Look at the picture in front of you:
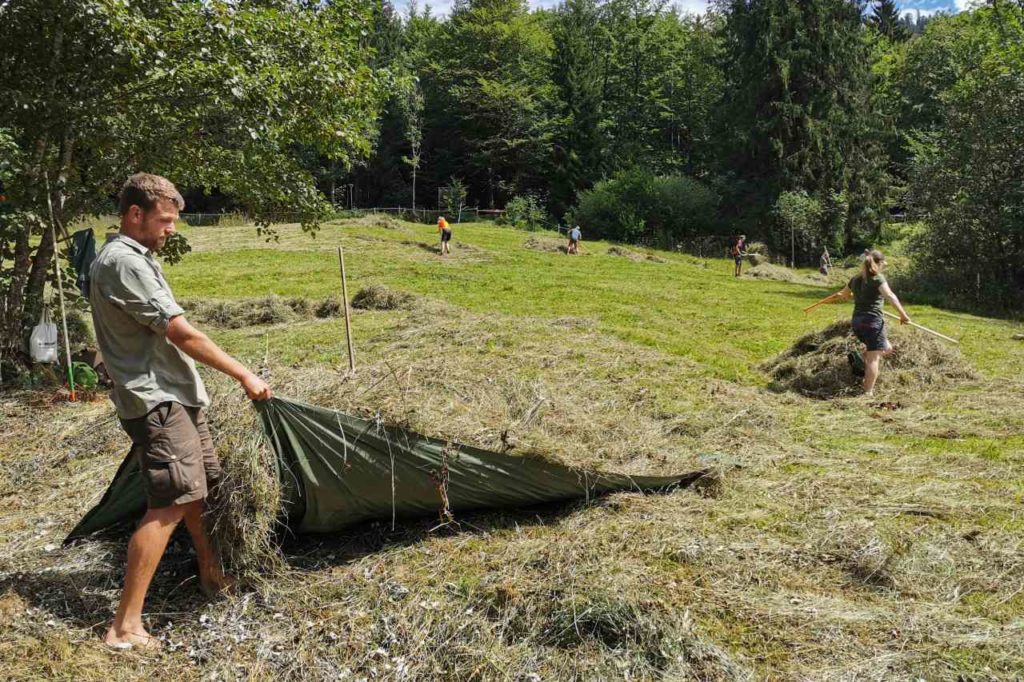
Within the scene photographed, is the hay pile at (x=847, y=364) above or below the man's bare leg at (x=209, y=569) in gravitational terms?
above

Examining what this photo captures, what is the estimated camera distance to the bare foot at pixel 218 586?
3.27m

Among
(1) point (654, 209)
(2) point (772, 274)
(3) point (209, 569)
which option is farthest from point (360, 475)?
(1) point (654, 209)

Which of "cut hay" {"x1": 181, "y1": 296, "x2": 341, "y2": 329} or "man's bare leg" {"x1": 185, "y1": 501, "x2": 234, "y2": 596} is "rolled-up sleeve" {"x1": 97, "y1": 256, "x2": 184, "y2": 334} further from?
"cut hay" {"x1": 181, "y1": 296, "x2": 341, "y2": 329}

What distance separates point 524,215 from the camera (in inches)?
1501

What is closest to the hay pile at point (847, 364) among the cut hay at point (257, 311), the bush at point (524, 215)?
the cut hay at point (257, 311)

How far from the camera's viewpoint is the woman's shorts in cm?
698

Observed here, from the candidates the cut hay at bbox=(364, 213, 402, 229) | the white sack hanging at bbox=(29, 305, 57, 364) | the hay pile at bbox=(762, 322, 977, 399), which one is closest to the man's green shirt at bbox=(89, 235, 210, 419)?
the white sack hanging at bbox=(29, 305, 57, 364)

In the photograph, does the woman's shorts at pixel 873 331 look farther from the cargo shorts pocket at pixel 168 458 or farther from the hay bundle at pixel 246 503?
the cargo shorts pocket at pixel 168 458

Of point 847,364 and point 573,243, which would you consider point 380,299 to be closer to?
point 847,364

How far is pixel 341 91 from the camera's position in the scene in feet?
26.7

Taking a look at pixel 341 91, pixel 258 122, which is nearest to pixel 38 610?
pixel 258 122

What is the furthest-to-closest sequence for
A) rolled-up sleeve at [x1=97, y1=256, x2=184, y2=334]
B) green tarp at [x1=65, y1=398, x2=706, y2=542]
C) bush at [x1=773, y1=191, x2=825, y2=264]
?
1. bush at [x1=773, y1=191, x2=825, y2=264]
2. green tarp at [x1=65, y1=398, x2=706, y2=542]
3. rolled-up sleeve at [x1=97, y1=256, x2=184, y2=334]

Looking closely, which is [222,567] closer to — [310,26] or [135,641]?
[135,641]

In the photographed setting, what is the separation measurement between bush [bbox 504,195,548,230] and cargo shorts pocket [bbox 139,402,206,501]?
109 ft
